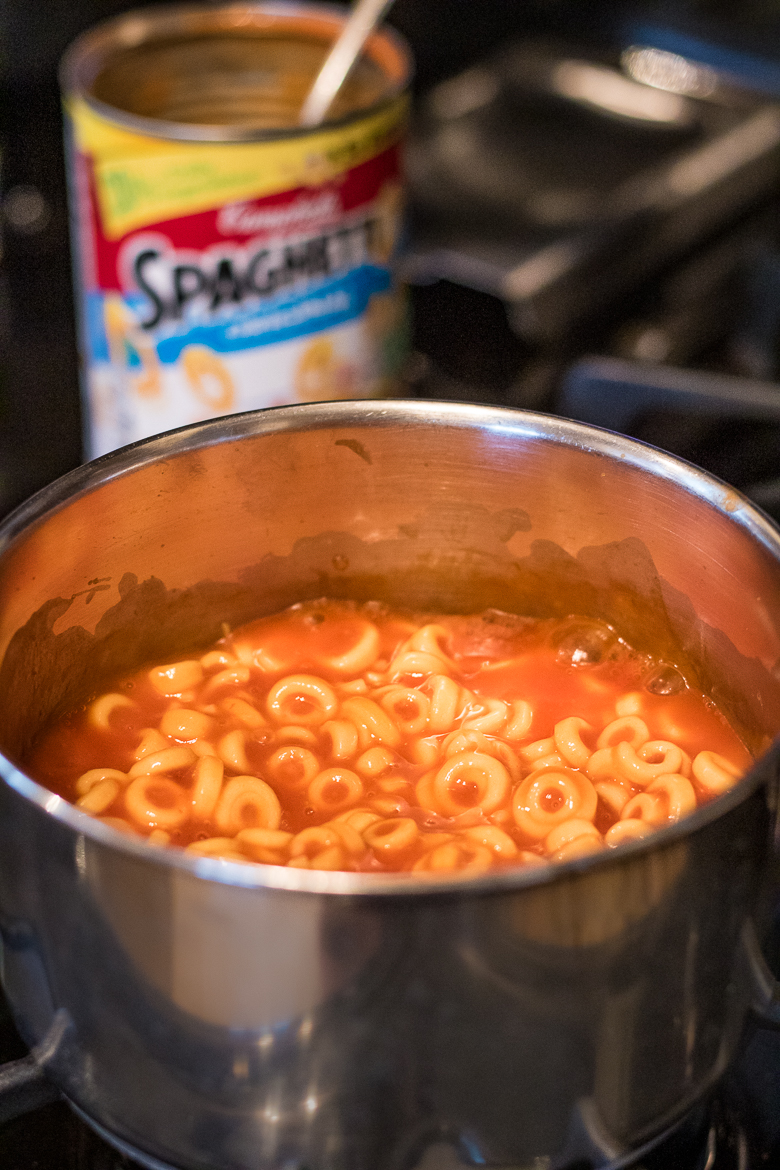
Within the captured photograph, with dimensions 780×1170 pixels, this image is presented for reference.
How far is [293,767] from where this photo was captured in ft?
3.23

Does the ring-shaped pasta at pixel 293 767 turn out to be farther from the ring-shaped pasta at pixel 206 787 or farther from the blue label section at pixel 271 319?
the blue label section at pixel 271 319

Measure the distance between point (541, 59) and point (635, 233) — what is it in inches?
24.4

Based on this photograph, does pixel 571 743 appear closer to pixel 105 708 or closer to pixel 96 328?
pixel 105 708

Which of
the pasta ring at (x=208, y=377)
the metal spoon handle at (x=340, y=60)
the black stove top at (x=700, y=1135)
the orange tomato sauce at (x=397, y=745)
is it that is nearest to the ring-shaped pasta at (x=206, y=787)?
the orange tomato sauce at (x=397, y=745)

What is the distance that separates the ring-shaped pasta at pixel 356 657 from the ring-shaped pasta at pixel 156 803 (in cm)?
21

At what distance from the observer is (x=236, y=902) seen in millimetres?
595

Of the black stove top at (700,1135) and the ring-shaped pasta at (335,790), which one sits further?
the ring-shaped pasta at (335,790)

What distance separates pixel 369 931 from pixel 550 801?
351 millimetres

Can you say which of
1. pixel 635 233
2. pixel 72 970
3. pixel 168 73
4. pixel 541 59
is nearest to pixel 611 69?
pixel 541 59

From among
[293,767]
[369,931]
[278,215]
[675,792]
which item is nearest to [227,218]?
[278,215]

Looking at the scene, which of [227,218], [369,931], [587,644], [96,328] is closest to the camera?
[369,931]

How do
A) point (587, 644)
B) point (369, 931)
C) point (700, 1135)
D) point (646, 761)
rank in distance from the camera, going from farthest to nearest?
point (587, 644)
point (646, 761)
point (700, 1135)
point (369, 931)

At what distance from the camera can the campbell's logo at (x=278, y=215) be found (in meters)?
1.21

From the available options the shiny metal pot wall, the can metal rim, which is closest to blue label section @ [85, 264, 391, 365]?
the can metal rim
